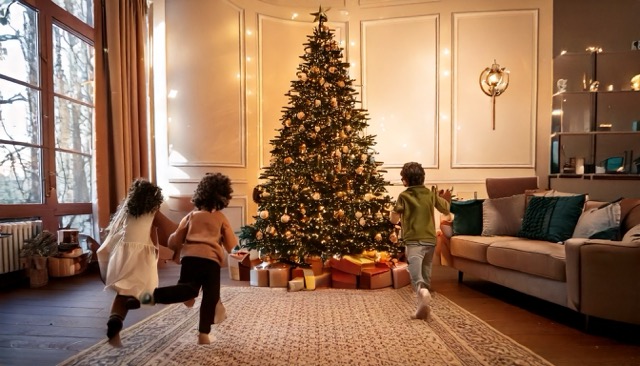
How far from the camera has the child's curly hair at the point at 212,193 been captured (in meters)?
2.00

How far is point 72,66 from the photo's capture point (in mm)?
4000

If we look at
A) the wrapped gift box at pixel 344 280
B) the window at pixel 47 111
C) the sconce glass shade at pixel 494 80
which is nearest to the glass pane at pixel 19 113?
the window at pixel 47 111

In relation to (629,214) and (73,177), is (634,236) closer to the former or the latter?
(629,214)

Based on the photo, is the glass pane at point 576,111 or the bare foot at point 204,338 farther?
the glass pane at point 576,111

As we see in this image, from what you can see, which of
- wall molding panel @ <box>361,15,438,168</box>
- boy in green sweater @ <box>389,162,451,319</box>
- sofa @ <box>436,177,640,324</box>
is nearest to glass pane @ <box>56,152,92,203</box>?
boy in green sweater @ <box>389,162,451,319</box>

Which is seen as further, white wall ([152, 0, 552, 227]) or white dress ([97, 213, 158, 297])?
white wall ([152, 0, 552, 227])

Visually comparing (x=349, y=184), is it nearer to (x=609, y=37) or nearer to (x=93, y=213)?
(x=93, y=213)

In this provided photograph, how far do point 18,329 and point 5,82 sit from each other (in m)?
2.26

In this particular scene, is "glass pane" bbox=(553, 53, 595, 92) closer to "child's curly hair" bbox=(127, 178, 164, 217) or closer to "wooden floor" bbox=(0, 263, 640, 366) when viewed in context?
"wooden floor" bbox=(0, 263, 640, 366)

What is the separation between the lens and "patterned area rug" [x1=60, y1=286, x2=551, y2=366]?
179 cm

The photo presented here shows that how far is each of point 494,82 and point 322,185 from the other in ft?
10.6

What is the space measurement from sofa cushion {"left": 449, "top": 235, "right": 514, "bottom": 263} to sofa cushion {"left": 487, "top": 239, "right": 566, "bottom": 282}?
0.08 m

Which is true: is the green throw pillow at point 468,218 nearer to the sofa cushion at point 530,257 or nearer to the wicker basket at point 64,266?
the sofa cushion at point 530,257

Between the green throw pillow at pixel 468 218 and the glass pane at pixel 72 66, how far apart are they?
413 centimetres
